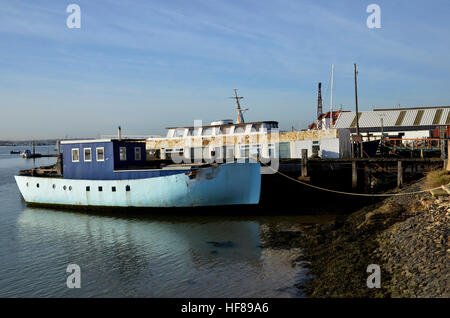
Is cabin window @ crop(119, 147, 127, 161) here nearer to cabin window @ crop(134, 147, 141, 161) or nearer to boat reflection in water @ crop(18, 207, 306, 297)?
cabin window @ crop(134, 147, 141, 161)

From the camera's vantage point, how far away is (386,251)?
12164mm

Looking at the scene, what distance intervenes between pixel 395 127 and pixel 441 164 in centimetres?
2848

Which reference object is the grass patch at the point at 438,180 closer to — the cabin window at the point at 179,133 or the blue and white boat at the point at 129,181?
the blue and white boat at the point at 129,181

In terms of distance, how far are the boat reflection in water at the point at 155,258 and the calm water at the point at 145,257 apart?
0.03 m

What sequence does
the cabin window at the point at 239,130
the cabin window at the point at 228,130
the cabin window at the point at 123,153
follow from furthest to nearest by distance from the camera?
the cabin window at the point at 228,130 → the cabin window at the point at 239,130 → the cabin window at the point at 123,153

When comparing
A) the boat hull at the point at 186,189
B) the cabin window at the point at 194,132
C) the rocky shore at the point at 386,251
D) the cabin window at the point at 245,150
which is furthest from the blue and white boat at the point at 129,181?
Result: the cabin window at the point at 245,150

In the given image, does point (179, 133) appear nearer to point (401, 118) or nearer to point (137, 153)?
point (137, 153)

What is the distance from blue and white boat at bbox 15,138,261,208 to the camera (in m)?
22.3

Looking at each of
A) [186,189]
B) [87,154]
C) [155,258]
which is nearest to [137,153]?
[87,154]

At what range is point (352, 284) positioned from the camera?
10641mm

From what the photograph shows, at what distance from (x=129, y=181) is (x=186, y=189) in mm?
4112

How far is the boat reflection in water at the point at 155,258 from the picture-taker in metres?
12.8

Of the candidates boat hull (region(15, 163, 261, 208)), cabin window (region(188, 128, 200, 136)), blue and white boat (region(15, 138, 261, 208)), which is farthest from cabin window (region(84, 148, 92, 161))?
cabin window (region(188, 128, 200, 136))
